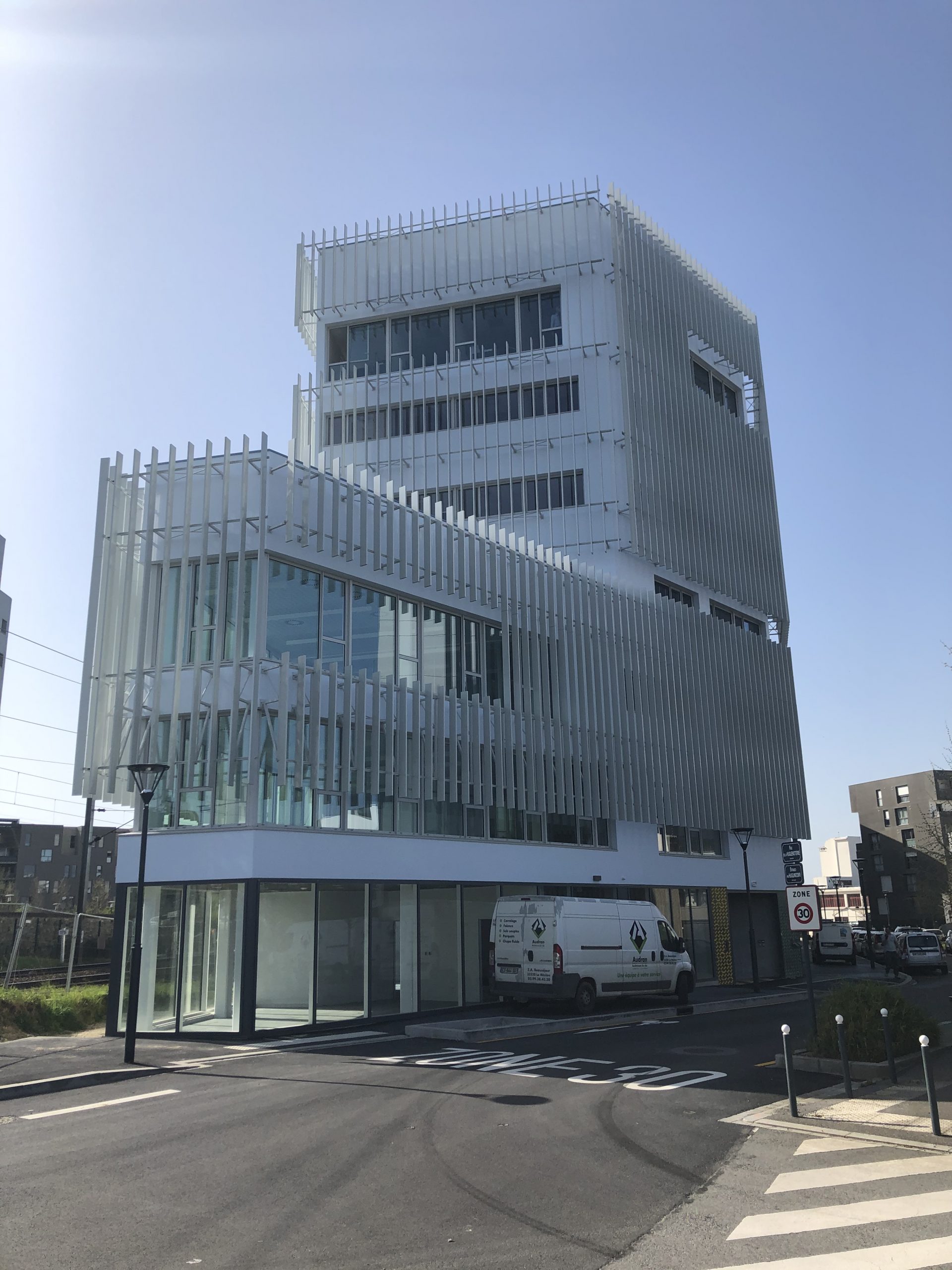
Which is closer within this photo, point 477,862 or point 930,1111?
point 930,1111

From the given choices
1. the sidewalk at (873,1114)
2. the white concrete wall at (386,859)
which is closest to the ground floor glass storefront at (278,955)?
the white concrete wall at (386,859)

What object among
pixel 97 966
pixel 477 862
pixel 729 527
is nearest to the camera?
pixel 477 862

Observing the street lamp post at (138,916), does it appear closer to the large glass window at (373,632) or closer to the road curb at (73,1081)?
the road curb at (73,1081)

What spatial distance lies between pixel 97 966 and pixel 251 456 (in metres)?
24.5

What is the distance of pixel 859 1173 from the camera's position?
29.3ft

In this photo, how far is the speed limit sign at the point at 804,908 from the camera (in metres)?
15.3

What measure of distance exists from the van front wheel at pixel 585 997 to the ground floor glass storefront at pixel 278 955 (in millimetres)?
1955

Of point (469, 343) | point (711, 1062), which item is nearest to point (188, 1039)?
point (711, 1062)

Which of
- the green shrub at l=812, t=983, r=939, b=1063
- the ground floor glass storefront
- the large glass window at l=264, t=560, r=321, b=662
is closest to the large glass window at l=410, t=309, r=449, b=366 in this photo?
the large glass window at l=264, t=560, r=321, b=662

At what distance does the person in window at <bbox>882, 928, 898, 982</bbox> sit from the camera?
41.6m

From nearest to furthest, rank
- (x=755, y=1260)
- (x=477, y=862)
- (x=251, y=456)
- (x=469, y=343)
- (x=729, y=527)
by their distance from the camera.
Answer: (x=755, y=1260) < (x=251, y=456) < (x=477, y=862) < (x=469, y=343) < (x=729, y=527)

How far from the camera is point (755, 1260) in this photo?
22.3 ft

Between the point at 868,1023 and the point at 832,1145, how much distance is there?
4881mm

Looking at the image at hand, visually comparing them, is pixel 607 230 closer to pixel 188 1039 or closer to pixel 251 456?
pixel 251 456
